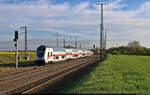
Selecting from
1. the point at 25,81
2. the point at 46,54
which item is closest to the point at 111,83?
the point at 25,81

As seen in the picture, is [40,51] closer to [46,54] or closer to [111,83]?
[46,54]

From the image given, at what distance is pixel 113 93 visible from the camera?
824 centimetres

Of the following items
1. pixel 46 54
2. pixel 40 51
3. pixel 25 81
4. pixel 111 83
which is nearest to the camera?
pixel 111 83

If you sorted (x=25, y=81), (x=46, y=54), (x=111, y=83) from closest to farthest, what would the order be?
(x=111, y=83) → (x=25, y=81) → (x=46, y=54)

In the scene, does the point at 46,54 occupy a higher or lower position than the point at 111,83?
higher

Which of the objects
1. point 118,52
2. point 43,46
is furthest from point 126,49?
point 43,46

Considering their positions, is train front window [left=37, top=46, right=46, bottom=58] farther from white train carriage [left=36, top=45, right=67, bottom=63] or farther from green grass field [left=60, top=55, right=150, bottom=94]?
green grass field [left=60, top=55, right=150, bottom=94]

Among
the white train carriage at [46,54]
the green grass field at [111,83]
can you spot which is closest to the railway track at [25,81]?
the green grass field at [111,83]

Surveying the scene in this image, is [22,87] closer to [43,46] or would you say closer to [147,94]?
[147,94]

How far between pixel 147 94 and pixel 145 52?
92.9 metres

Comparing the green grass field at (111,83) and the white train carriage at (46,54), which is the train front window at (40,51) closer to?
the white train carriage at (46,54)

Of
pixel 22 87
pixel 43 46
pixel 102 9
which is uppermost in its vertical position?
pixel 102 9

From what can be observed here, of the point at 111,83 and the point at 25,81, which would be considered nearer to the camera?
the point at 111,83

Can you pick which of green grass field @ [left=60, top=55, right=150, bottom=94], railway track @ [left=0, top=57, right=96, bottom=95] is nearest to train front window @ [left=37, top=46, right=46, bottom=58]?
railway track @ [left=0, top=57, right=96, bottom=95]
